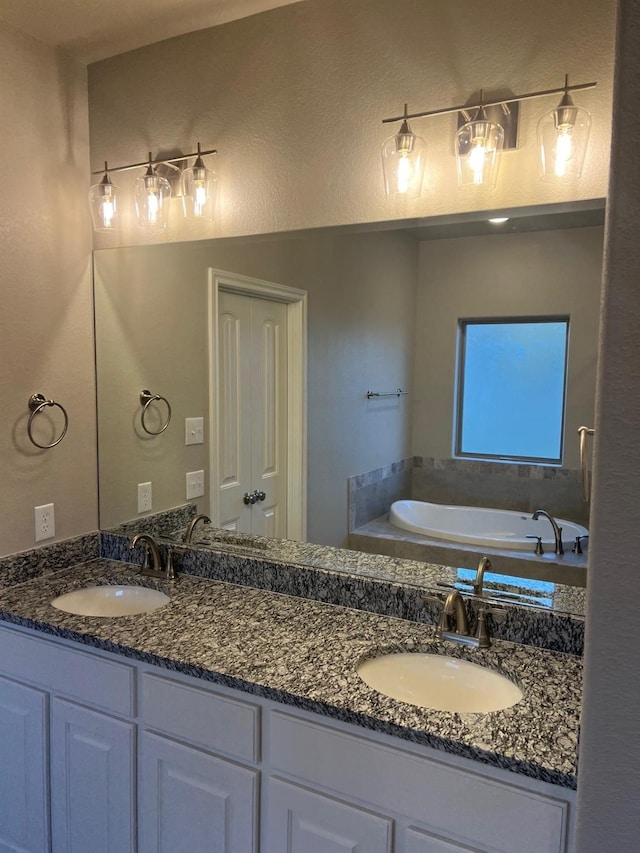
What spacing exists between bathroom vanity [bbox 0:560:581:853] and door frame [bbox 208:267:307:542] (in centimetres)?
31

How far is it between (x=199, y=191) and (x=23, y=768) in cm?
186

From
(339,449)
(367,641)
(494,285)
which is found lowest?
(367,641)

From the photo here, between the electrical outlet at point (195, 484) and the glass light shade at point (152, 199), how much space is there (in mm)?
873

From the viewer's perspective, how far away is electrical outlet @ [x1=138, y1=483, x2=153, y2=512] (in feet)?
7.63

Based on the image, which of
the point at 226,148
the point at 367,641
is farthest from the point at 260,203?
the point at 367,641

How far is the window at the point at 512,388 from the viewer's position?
166 centimetres

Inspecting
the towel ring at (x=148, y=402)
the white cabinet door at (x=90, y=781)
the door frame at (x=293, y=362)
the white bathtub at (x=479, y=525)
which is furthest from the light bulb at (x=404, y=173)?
the white cabinet door at (x=90, y=781)

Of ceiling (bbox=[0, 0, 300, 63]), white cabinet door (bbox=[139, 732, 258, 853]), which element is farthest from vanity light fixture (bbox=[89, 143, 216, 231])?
white cabinet door (bbox=[139, 732, 258, 853])

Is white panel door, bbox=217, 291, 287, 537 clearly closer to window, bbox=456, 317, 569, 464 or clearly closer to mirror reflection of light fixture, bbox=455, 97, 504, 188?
window, bbox=456, 317, 569, 464

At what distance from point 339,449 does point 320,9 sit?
1297 millimetres

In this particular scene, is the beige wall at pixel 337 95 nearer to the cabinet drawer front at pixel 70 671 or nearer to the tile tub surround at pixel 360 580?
the tile tub surround at pixel 360 580

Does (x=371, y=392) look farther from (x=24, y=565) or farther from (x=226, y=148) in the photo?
(x=24, y=565)

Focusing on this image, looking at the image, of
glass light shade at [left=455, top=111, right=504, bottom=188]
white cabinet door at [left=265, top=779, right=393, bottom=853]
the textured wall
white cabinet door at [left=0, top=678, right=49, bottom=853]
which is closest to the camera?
the textured wall

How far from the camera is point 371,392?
1.94 metres
